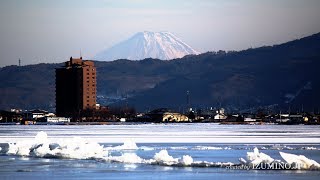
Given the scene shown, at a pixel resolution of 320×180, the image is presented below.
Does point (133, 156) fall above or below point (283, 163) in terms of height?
above

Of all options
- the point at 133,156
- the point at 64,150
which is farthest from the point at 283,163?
the point at 64,150

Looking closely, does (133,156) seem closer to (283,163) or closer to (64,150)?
(64,150)

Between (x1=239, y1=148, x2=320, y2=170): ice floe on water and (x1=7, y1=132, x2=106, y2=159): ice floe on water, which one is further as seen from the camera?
(x1=7, y1=132, x2=106, y2=159): ice floe on water

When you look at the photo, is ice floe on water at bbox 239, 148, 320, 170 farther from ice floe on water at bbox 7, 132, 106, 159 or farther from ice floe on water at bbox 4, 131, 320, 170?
ice floe on water at bbox 7, 132, 106, 159

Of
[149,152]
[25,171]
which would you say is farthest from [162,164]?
[149,152]

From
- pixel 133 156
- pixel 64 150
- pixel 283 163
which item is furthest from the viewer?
pixel 64 150

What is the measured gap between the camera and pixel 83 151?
61.8 meters

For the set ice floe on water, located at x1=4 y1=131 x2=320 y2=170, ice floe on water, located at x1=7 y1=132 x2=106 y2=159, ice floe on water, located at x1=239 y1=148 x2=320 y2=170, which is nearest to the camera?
ice floe on water, located at x1=239 y1=148 x2=320 y2=170

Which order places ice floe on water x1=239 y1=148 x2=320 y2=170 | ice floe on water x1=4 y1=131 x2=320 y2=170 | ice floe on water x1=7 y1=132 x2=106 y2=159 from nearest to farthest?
ice floe on water x1=239 y1=148 x2=320 y2=170 → ice floe on water x1=4 y1=131 x2=320 y2=170 → ice floe on water x1=7 y1=132 x2=106 y2=159

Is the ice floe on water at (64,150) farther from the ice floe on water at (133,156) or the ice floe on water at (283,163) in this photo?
the ice floe on water at (283,163)

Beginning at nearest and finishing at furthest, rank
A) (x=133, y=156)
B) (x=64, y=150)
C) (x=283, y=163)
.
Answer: (x=283, y=163), (x=133, y=156), (x=64, y=150)

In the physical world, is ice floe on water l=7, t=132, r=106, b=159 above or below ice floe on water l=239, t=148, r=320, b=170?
above

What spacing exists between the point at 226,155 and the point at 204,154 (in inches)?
75.6

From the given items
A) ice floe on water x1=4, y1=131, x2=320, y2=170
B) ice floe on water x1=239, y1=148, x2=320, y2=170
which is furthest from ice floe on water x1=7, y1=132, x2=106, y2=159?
ice floe on water x1=239, y1=148, x2=320, y2=170
